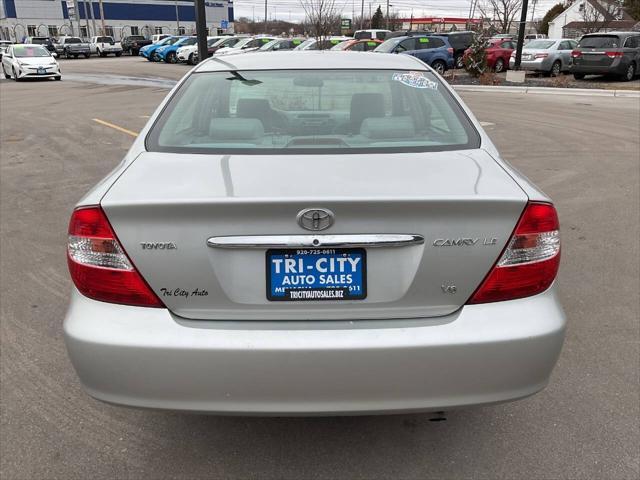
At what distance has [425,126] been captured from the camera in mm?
3096

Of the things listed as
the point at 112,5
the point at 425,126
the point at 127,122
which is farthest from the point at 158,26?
the point at 425,126

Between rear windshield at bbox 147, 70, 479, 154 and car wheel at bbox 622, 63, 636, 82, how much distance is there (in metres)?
22.0

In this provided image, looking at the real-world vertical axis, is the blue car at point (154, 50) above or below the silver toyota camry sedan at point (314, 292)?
below

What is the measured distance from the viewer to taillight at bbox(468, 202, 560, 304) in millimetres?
2170

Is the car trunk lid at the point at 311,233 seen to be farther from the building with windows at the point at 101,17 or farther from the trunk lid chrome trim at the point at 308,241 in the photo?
the building with windows at the point at 101,17

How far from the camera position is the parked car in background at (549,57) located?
2412cm

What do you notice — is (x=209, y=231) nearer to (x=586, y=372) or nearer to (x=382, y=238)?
(x=382, y=238)

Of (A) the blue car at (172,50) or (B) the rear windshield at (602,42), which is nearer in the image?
(B) the rear windshield at (602,42)

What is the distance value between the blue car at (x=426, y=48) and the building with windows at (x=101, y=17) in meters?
54.1

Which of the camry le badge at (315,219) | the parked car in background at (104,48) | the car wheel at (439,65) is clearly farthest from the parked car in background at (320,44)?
the parked car in background at (104,48)

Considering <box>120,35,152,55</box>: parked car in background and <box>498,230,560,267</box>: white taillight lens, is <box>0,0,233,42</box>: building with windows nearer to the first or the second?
<box>120,35,152,55</box>: parked car in background

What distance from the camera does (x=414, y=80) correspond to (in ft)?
11.0

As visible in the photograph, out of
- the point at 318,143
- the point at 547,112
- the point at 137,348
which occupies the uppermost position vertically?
the point at 318,143

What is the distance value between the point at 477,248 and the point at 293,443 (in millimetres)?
1271
